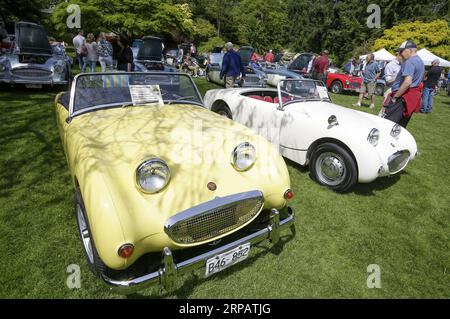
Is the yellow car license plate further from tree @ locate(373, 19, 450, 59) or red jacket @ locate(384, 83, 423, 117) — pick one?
tree @ locate(373, 19, 450, 59)

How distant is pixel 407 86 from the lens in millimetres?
5164

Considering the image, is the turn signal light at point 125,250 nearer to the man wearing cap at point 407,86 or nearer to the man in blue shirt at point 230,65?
the man wearing cap at point 407,86

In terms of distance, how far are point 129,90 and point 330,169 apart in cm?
302

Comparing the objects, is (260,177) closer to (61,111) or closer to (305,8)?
(61,111)

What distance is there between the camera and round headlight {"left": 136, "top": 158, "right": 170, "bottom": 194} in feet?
7.32

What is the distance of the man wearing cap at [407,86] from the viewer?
5.18 meters

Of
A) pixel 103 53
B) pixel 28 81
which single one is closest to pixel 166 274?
pixel 28 81

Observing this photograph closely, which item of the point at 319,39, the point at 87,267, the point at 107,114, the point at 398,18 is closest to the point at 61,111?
the point at 107,114

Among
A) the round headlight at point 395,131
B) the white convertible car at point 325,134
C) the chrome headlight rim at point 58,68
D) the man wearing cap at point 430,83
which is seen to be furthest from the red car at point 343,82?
the chrome headlight rim at point 58,68

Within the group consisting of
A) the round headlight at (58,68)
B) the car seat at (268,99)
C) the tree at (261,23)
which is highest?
the tree at (261,23)

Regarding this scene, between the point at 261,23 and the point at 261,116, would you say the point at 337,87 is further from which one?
the point at 261,23

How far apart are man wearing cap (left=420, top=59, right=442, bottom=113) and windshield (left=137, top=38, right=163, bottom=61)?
1092cm

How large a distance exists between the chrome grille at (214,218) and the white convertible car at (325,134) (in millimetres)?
2042

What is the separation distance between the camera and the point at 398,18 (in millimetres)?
37688
